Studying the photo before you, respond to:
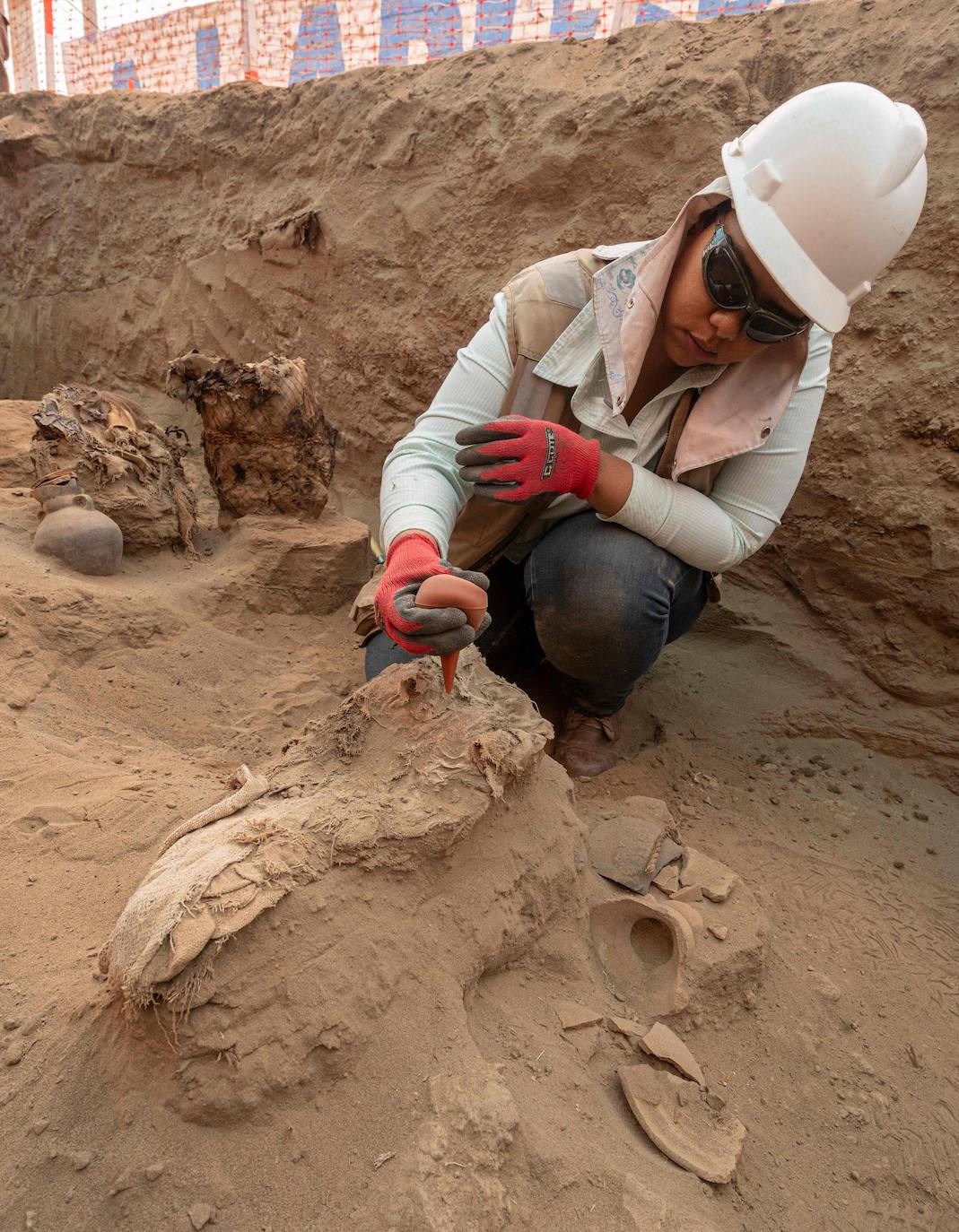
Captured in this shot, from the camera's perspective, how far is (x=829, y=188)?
1.44 meters

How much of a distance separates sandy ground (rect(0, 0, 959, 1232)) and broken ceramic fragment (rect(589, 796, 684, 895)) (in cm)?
6

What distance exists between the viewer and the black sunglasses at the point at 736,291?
4.90 ft

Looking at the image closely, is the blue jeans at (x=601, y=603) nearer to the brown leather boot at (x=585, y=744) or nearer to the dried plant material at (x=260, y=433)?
the brown leather boot at (x=585, y=744)

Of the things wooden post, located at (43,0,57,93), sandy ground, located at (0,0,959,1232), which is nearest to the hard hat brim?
sandy ground, located at (0,0,959,1232)

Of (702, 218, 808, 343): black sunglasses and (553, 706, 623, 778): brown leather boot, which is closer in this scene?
(702, 218, 808, 343): black sunglasses

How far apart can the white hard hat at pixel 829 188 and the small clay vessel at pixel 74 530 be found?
2.15m

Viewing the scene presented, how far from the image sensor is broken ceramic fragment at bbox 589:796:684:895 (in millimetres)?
1565

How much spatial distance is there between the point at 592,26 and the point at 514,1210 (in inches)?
183

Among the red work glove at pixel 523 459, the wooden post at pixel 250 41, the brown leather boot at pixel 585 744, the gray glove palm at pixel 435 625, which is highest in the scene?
the wooden post at pixel 250 41

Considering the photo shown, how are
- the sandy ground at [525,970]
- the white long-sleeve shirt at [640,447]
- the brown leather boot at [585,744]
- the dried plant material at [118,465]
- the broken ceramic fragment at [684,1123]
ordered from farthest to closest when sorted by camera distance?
the dried plant material at [118,465], the brown leather boot at [585,744], the white long-sleeve shirt at [640,447], the broken ceramic fragment at [684,1123], the sandy ground at [525,970]

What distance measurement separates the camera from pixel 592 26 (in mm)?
3982

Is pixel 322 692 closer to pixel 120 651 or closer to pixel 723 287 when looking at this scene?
pixel 120 651

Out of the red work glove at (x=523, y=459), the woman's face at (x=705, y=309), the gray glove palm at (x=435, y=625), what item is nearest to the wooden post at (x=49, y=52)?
the red work glove at (x=523, y=459)

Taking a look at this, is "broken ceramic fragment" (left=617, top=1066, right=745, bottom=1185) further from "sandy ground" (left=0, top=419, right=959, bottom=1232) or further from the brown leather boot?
Answer: the brown leather boot
